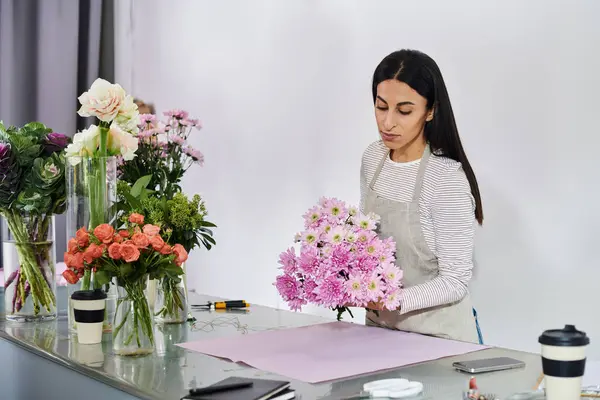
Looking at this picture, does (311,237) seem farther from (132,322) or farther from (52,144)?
(52,144)

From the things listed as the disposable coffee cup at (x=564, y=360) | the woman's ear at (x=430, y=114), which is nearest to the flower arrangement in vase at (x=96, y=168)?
the woman's ear at (x=430, y=114)

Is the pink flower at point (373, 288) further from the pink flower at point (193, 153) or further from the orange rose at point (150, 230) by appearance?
the pink flower at point (193, 153)

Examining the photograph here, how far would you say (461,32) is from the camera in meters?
2.98

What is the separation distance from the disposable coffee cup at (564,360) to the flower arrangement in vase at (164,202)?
945mm

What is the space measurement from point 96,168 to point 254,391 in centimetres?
89

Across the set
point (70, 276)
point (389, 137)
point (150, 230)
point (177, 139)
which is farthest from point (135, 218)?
point (389, 137)

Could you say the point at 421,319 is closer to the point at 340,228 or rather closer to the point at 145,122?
the point at 340,228

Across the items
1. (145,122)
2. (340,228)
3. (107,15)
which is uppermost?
(107,15)

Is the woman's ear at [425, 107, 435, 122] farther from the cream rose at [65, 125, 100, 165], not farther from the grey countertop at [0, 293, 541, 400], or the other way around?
the cream rose at [65, 125, 100, 165]

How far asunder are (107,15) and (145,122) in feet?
8.97

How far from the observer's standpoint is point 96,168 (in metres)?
2.02

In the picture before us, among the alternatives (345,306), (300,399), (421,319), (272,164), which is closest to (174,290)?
(345,306)

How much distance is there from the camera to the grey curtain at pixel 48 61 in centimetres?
439

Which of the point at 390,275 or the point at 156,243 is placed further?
the point at 390,275
